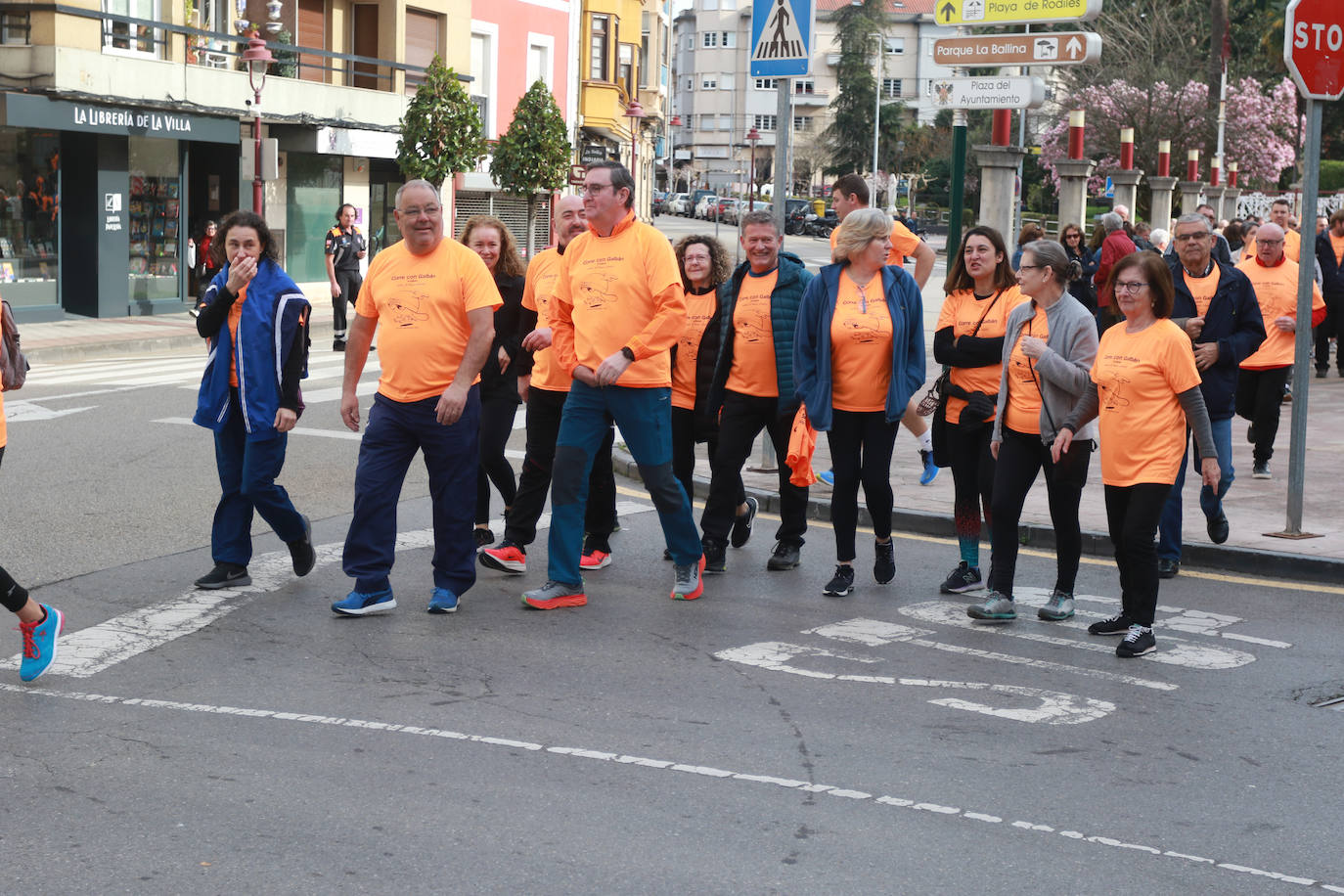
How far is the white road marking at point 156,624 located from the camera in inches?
247

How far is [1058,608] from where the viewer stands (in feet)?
24.1

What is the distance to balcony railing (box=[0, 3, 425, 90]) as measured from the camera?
24031mm

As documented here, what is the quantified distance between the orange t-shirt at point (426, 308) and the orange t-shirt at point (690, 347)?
1.55 metres

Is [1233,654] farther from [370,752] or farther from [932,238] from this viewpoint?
[932,238]

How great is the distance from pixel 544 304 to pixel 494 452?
2.98ft

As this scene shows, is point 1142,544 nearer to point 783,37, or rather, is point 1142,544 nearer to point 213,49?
point 783,37

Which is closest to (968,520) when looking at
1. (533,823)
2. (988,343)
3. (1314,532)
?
(988,343)

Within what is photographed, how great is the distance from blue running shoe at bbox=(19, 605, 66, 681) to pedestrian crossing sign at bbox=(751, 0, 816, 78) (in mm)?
6534

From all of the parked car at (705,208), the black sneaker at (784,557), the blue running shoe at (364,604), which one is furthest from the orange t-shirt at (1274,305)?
the parked car at (705,208)

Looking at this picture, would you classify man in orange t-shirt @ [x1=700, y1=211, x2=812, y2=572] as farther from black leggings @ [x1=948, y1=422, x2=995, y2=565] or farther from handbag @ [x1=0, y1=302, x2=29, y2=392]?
handbag @ [x1=0, y1=302, x2=29, y2=392]

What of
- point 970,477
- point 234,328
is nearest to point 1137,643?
point 970,477

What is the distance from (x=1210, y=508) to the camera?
863 cm

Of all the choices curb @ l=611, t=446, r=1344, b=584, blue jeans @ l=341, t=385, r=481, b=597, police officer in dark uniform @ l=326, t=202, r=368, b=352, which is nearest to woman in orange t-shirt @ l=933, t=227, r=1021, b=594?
curb @ l=611, t=446, r=1344, b=584

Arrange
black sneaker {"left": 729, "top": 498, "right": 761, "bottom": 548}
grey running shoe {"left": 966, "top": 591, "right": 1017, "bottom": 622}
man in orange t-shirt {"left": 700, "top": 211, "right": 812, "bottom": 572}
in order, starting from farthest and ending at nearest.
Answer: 1. black sneaker {"left": 729, "top": 498, "right": 761, "bottom": 548}
2. man in orange t-shirt {"left": 700, "top": 211, "right": 812, "bottom": 572}
3. grey running shoe {"left": 966, "top": 591, "right": 1017, "bottom": 622}
